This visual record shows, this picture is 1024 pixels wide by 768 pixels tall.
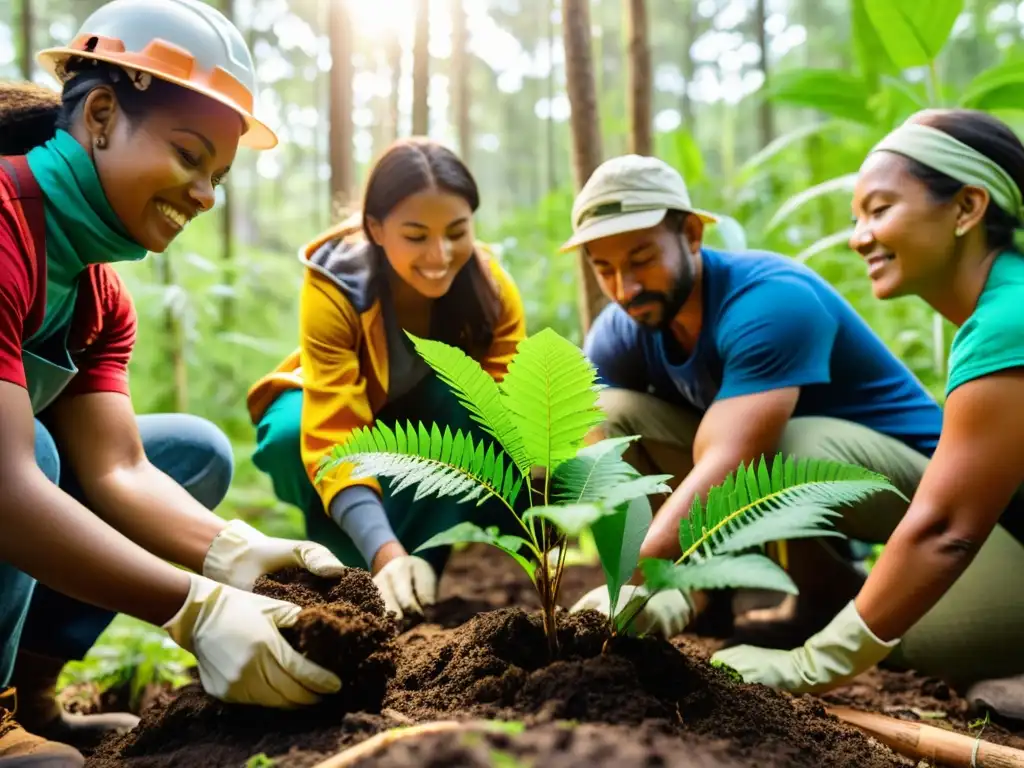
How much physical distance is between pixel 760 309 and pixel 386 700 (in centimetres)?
133

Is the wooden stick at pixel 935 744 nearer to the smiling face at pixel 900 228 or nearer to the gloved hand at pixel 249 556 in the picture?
the smiling face at pixel 900 228

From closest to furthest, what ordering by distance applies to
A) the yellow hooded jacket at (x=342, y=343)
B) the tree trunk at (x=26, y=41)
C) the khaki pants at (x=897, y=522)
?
1. the khaki pants at (x=897, y=522)
2. the yellow hooded jacket at (x=342, y=343)
3. the tree trunk at (x=26, y=41)

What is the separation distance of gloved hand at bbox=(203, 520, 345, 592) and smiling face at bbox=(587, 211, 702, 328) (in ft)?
3.59

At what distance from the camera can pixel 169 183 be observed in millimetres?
1533

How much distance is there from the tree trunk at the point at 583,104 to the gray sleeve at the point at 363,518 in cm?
137

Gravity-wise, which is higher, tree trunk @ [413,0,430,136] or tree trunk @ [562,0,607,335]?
tree trunk @ [413,0,430,136]

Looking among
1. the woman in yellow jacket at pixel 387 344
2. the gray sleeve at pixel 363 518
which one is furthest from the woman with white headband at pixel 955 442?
the woman in yellow jacket at pixel 387 344

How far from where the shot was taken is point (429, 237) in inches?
91.2

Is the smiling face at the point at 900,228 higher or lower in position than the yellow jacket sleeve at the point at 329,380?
higher

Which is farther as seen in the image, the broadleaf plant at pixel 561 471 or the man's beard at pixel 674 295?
the man's beard at pixel 674 295

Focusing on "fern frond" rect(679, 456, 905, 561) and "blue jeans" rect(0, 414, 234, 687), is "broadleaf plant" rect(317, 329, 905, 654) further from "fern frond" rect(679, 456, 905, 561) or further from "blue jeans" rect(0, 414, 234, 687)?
"blue jeans" rect(0, 414, 234, 687)

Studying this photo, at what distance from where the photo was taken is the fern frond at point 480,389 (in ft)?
4.46

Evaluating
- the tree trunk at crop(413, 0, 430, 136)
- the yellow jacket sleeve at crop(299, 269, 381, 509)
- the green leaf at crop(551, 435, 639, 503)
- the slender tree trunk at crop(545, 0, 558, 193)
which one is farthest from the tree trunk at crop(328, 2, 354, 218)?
the slender tree trunk at crop(545, 0, 558, 193)

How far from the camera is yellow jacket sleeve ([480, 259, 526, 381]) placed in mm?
2552
